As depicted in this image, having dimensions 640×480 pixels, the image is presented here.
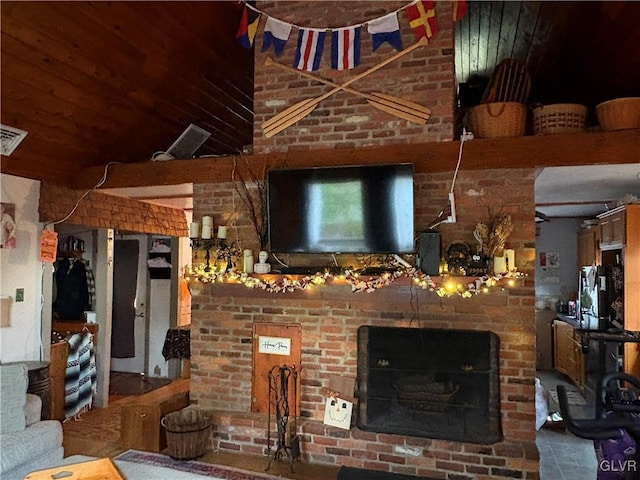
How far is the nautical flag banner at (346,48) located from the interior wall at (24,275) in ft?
9.22

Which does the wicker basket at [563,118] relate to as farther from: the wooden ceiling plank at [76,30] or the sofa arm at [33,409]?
the sofa arm at [33,409]

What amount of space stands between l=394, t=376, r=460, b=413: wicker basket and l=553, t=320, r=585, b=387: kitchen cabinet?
3199mm

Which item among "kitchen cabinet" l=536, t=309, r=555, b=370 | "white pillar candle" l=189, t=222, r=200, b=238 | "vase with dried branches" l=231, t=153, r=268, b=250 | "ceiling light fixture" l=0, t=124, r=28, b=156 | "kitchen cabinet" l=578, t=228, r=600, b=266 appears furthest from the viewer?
"kitchen cabinet" l=536, t=309, r=555, b=370

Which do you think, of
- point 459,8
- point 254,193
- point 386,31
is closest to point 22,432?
point 254,193

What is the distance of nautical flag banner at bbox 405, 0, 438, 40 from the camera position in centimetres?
326

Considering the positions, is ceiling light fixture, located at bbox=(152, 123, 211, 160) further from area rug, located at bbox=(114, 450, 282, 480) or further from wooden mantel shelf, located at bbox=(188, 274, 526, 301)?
area rug, located at bbox=(114, 450, 282, 480)

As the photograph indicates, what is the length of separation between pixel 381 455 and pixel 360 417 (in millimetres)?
292

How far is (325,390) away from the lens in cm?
345

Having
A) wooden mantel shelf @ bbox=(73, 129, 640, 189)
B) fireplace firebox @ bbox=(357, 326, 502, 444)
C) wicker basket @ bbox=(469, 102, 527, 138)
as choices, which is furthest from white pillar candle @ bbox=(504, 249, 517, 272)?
wicker basket @ bbox=(469, 102, 527, 138)

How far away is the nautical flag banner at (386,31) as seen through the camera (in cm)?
331

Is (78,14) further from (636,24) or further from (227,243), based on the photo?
(636,24)

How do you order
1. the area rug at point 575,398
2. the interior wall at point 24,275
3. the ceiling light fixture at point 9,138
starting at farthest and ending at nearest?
the area rug at point 575,398
the interior wall at point 24,275
the ceiling light fixture at point 9,138

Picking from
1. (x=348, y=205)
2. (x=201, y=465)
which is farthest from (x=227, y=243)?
(x=201, y=465)

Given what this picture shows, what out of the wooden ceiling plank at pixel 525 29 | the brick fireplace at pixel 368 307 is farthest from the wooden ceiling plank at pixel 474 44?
the brick fireplace at pixel 368 307
